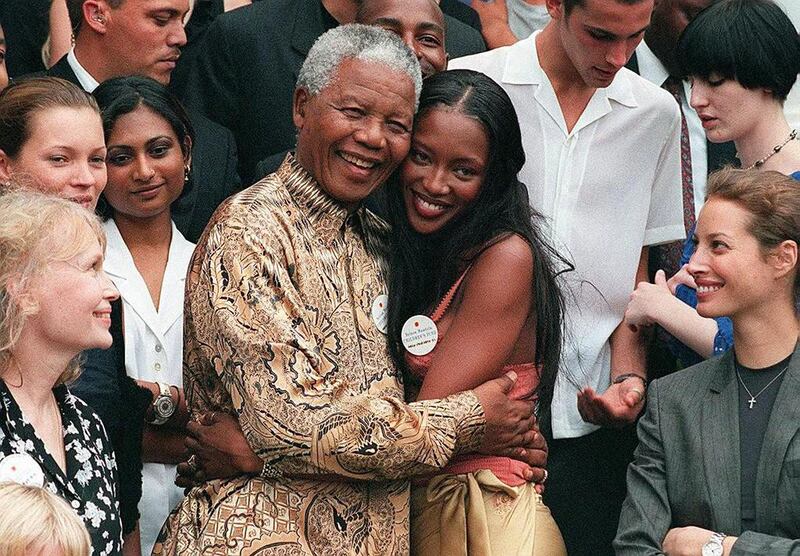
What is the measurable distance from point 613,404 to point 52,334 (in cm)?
200

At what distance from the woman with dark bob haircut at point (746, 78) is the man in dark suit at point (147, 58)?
1.53 metres

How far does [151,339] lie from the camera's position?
4637 millimetres

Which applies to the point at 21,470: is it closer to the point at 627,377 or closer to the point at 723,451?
the point at 723,451

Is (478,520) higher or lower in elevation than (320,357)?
lower

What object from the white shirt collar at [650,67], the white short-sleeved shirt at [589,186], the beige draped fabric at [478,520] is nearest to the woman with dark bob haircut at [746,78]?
the white short-sleeved shirt at [589,186]

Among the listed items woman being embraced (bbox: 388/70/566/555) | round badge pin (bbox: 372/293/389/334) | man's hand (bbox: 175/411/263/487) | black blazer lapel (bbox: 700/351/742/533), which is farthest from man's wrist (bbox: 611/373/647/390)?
man's hand (bbox: 175/411/263/487)

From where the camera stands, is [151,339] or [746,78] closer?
[151,339]

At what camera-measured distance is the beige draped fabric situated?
4.09 metres

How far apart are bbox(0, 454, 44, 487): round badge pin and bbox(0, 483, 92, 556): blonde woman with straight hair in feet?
0.53

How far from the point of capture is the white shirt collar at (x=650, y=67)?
6.12m

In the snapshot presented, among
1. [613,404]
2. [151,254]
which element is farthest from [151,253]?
[613,404]

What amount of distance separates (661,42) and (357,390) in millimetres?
2853

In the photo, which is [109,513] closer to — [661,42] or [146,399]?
[146,399]

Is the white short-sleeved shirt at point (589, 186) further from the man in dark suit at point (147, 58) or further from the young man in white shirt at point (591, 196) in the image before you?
the man in dark suit at point (147, 58)
